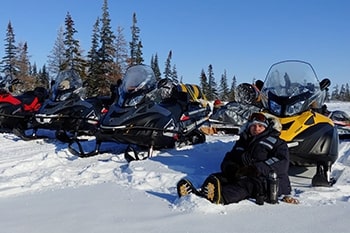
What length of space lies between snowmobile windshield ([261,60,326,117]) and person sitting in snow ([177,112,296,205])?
2.96ft

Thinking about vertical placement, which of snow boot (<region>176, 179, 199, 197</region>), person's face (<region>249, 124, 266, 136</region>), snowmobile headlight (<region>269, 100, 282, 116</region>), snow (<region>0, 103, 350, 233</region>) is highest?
snowmobile headlight (<region>269, 100, 282, 116</region>)

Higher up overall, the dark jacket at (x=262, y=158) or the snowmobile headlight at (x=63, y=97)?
the snowmobile headlight at (x=63, y=97)

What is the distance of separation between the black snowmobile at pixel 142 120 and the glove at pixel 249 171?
256cm

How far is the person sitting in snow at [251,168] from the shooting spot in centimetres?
381

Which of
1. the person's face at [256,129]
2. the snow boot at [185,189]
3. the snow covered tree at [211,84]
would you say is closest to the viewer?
the snow boot at [185,189]

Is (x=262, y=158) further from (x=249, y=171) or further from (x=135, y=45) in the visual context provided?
(x=135, y=45)

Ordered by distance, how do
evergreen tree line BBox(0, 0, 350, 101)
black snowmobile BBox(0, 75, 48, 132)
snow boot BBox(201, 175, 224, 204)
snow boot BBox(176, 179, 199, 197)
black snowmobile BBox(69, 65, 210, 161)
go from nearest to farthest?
snow boot BBox(201, 175, 224, 204), snow boot BBox(176, 179, 199, 197), black snowmobile BBox(69, 65, 210, 161), black snowmobile BBox(0, 75, 48, 132), evergreen tree line BBox(0, 0, 350, 101)

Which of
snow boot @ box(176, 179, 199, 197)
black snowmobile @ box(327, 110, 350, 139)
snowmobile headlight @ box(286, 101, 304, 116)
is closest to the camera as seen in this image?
snow boot @ box(176, 179, 199, 197)

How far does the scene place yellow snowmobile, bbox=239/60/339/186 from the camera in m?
4.85

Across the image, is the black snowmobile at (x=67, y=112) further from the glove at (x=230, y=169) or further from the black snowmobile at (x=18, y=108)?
the glove at (x=230, y=169)

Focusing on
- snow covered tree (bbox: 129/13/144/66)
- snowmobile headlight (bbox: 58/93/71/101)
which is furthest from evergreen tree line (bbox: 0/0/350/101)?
snowmobile headlight (bbox: 58/93/71/101)

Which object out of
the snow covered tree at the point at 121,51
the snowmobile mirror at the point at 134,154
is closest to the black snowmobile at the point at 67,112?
the snowmobile mirror at the point at 134,154

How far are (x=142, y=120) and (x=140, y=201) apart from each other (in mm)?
2866

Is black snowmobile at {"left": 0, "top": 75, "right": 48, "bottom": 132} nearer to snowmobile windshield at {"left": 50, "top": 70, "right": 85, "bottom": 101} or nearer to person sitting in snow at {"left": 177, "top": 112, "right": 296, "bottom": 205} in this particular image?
snowmobile windshield at {"left": 50, "top": 70, "right": 85, "bottom": 101}
